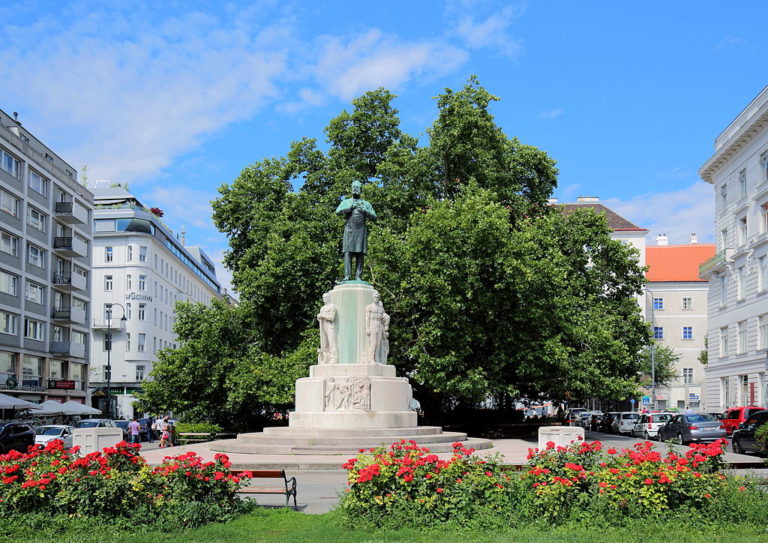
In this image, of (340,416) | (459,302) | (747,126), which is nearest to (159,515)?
(340,416)

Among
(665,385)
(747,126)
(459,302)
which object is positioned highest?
(747,126)

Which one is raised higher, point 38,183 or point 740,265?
point 38,183

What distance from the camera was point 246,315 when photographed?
35.0 meters

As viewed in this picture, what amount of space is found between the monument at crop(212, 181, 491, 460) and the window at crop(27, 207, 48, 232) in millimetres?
36705

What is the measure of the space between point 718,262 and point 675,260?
34486mm

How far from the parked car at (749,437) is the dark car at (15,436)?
2450 cm

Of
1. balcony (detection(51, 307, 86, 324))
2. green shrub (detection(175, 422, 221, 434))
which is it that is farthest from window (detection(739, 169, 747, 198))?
balcony (detection(51, 307, 86, 324))

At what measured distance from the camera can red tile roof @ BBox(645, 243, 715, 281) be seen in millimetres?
83750

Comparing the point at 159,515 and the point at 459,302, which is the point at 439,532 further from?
the point at 459,302

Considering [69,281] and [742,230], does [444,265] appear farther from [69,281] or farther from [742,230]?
[69,281]

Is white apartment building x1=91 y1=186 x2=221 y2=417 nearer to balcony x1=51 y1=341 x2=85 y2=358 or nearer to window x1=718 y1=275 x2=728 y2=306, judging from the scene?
balcony x1=51 y1=341 x2=85 y2=358

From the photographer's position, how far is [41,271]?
54.7 m

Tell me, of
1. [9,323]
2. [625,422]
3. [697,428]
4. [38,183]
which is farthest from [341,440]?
[38,183]

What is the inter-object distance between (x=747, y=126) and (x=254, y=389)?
32262 mm
